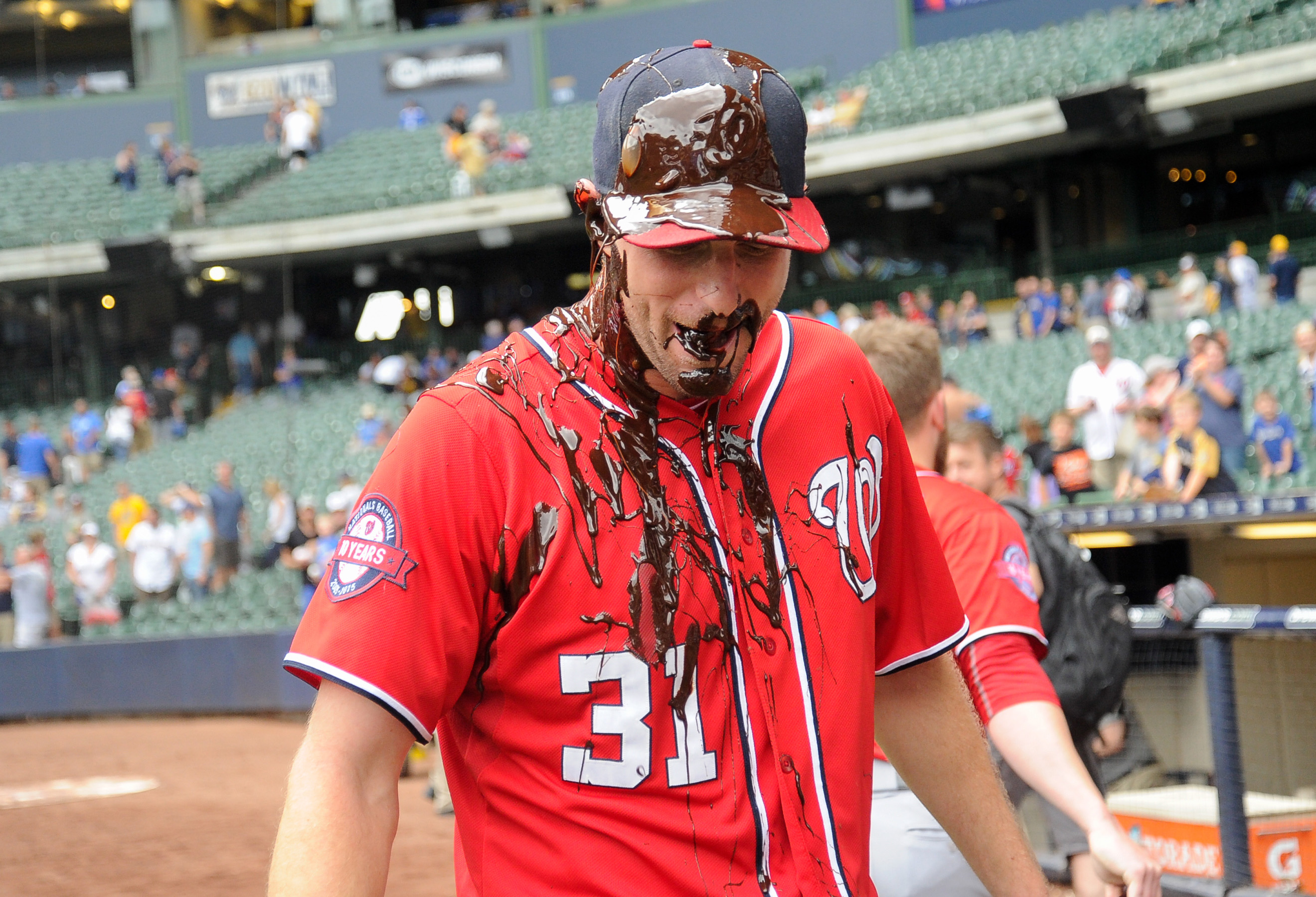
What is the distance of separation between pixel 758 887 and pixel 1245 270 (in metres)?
13.9

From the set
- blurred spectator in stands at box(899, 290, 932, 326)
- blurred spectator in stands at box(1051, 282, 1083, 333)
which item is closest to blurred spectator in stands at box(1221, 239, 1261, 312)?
blurred spectator in stands at box(1051, 282, 1083, 333)

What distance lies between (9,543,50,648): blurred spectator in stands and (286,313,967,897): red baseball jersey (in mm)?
14472

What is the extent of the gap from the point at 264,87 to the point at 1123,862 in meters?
27.6

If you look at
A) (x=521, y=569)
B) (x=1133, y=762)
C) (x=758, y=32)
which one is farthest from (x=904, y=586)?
(x=758, y=32)

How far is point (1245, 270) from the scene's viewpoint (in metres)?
13.6

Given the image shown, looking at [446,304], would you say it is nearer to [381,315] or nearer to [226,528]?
[381,315]

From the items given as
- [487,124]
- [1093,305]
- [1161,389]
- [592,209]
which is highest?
[487,124]

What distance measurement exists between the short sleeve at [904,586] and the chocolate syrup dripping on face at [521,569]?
0.48 meters

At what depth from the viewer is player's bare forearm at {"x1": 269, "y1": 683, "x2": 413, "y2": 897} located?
1.14m

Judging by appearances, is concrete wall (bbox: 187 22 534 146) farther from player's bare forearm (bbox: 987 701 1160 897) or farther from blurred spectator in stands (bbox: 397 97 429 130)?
player's bare forearm (bbox: 987 701 1160 897)

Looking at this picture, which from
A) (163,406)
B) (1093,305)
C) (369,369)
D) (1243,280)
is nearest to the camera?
(1243,280)

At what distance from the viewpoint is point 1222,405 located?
8.94 m

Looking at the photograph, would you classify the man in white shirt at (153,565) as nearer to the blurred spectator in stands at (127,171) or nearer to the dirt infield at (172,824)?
the dirt infield at (172,824)

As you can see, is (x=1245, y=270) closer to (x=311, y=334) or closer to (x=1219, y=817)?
(x=1219, y=817)
